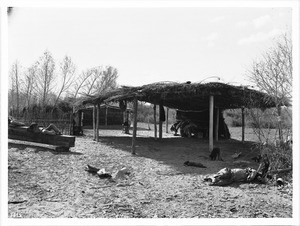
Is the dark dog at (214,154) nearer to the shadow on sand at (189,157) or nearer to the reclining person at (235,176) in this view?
the shadow on sand at (189,157)

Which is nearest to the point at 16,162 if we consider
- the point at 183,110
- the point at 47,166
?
the point at 47,166

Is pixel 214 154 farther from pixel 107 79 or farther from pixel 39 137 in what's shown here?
pixel 107 79

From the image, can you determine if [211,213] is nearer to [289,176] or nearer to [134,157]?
[289,176]

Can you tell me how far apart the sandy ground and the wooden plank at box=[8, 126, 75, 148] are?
2.99ft

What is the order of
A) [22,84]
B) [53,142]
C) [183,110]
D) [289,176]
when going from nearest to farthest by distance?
[289,176] < [53,142] < [183,110] < [22,84]

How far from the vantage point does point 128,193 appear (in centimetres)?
561

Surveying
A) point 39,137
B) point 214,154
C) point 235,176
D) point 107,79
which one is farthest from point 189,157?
point 107,79

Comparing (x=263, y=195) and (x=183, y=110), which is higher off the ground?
(x=183, y=110)

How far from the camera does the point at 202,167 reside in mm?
8406

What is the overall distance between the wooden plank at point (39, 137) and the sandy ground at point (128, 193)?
911 millimetres

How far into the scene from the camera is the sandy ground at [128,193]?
181 inches

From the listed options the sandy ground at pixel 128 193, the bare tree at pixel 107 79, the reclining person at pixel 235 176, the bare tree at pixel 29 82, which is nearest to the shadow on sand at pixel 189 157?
the sandy ground at pixel 128 193

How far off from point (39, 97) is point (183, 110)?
18.4 m

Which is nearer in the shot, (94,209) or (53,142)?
(94,209)
